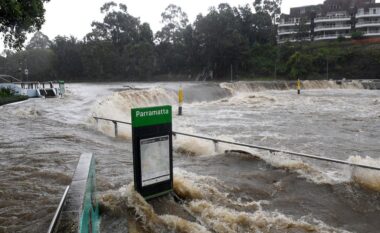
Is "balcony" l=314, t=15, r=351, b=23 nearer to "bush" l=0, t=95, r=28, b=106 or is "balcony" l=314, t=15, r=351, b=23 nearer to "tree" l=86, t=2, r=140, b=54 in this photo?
"tree" l=86, t=2, r=140, b=54

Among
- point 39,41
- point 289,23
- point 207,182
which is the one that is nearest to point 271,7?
point 289,23

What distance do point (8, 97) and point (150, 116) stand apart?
66.2 feet

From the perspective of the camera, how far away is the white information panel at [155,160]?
426cm

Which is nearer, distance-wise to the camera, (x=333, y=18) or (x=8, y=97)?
(x=8, y=97)

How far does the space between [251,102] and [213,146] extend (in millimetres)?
17080

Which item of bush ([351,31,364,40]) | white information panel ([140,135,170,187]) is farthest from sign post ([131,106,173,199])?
bush ([351,31,364,40])

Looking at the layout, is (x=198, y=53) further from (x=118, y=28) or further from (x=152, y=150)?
(x=152, y=150)

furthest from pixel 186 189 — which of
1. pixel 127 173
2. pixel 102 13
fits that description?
pixel 102 13

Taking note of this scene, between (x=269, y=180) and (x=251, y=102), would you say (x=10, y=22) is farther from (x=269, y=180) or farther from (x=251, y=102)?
(x=251, y=102)

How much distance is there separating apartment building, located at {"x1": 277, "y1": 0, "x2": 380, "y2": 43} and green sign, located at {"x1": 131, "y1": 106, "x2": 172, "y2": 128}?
251 ft

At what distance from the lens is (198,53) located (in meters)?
71.6

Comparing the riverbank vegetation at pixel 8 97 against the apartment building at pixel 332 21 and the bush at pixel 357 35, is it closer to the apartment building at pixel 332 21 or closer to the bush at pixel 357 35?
the apartment building at pixel 332 21

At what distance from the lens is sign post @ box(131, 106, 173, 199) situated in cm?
417

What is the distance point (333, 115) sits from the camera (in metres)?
18.6
